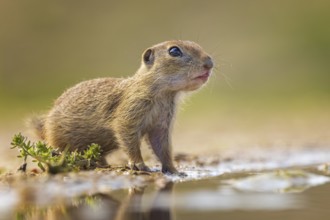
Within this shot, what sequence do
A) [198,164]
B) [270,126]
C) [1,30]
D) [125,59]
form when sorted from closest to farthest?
[198,164], [270,126], [125,59], [1,30]

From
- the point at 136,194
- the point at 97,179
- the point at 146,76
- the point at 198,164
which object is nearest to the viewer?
the point at 136,194

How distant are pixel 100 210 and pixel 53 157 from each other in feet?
6.89

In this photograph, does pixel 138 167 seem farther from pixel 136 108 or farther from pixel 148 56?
pixel 148 56

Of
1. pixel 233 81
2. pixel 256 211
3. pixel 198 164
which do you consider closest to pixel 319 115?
pixel 233 81

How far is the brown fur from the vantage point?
9281 millimetres

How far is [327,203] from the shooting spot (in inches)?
267

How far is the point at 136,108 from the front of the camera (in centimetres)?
930

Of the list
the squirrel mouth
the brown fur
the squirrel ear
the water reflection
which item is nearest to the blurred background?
the brown fur

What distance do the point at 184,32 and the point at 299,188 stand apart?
74.5 feet

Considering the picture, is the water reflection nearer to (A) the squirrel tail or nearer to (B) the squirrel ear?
(B) the squirrel ear

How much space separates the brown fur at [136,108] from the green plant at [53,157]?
45 centimetres

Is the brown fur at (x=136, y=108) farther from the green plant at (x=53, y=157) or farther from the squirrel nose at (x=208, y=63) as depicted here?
the green plant at (x=53, y=157)

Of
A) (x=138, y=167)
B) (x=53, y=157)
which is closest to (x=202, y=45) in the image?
(x=138, y=167)

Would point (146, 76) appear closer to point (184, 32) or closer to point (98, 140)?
point (98, 140)
